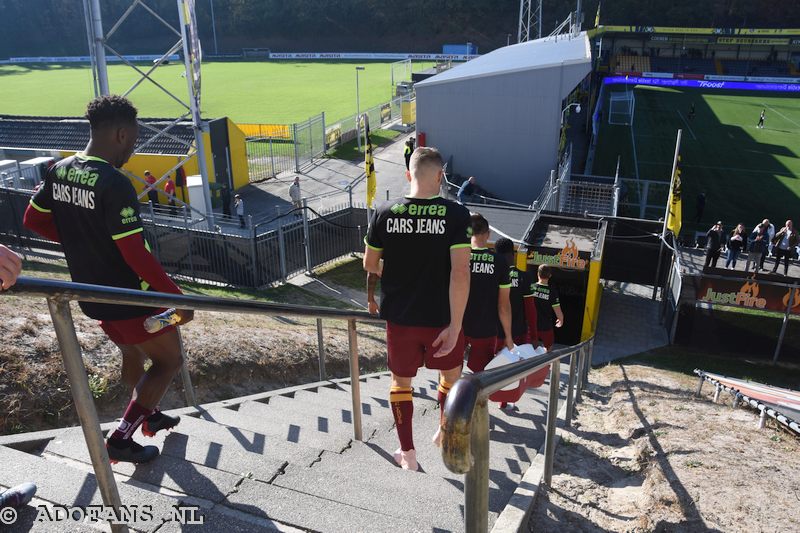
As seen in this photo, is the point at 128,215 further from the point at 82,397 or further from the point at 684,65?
the point at 684,65

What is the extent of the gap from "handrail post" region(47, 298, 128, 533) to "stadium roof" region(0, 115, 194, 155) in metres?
21.0

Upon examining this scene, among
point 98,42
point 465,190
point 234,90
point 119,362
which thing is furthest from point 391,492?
point 234,90

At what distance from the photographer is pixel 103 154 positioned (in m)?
3.29

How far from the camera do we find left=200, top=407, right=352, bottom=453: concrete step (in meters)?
4.15

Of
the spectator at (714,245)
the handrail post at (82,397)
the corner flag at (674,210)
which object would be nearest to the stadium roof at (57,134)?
the corner flag at (674,210)

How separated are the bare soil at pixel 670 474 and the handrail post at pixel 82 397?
2.08 metres

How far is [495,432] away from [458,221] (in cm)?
231

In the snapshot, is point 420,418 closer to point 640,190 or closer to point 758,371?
point 758,371

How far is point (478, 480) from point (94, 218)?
2289 mm

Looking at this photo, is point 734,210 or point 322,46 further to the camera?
point 322,46

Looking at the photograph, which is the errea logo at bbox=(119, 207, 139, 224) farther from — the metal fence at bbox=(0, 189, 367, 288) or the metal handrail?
the metal fence at bbox=(0, 189, 367, 288)

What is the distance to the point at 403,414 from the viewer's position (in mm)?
3912

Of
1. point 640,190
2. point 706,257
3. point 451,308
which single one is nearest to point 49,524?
point 451,308

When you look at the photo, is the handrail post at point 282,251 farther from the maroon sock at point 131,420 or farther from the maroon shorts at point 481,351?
the maroon sock at point 131,420
